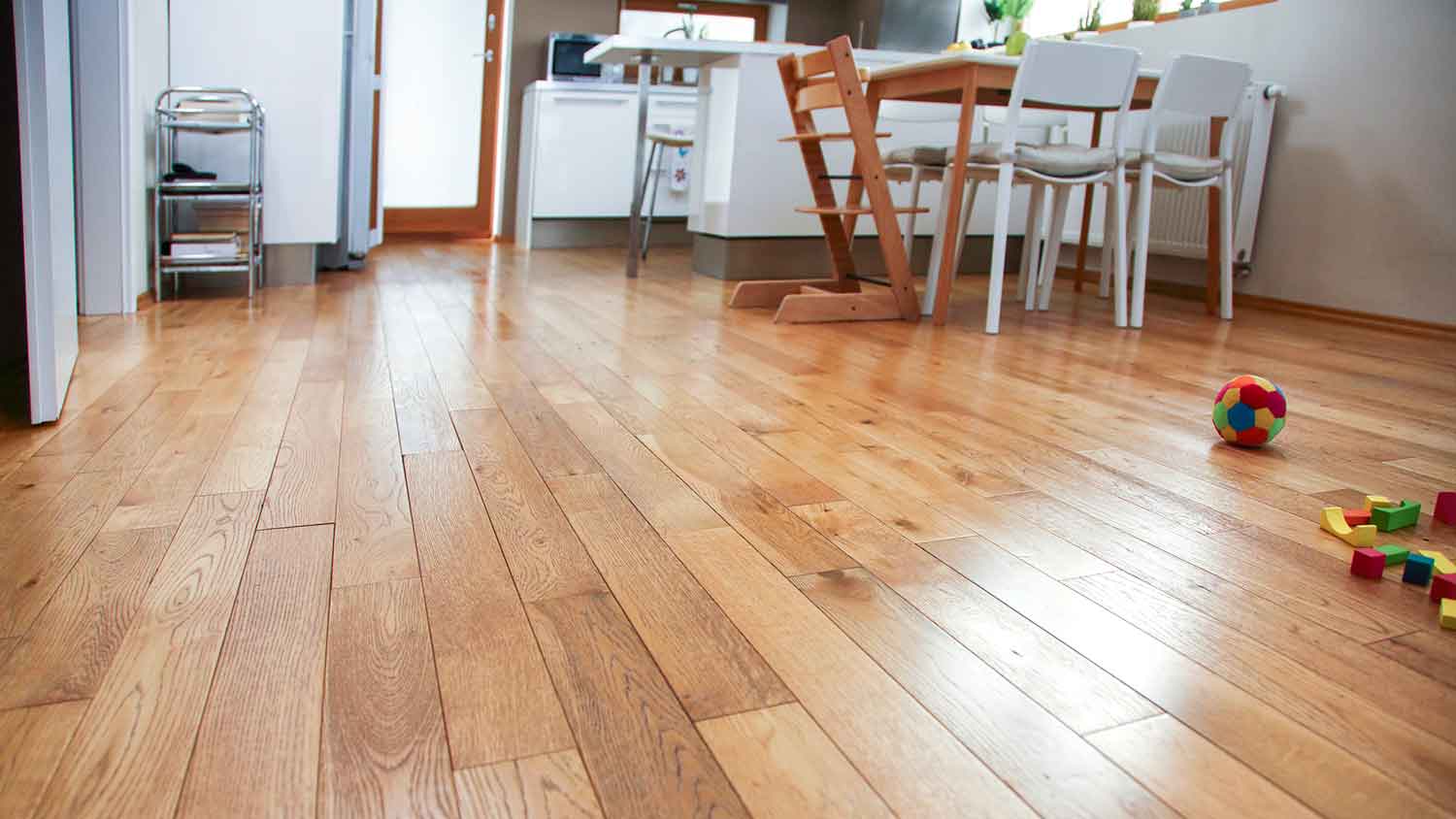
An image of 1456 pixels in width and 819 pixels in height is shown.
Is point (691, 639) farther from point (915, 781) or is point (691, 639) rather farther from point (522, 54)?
point (522, 54)

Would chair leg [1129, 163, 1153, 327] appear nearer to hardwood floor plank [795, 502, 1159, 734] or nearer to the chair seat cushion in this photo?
the chair seat cushion

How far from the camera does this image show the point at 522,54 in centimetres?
602

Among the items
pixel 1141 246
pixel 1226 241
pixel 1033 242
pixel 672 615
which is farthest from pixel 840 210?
pixel 672 615

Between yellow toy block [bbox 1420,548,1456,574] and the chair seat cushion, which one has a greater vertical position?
the chair seat cushion

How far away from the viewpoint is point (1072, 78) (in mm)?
3129

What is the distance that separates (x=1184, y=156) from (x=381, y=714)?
11.0 ft

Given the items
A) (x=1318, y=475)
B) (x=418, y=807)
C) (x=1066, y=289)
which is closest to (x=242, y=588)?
(x=418, y=807)

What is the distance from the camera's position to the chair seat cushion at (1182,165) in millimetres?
3395

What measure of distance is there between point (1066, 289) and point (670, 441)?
322 centimetres

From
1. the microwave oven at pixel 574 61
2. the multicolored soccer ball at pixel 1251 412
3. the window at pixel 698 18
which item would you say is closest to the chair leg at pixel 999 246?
the multicolored soccer ball at pixel 1251 412

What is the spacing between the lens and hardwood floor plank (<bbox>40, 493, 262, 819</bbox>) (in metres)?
0.73

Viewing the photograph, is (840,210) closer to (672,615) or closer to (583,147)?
(672,615)

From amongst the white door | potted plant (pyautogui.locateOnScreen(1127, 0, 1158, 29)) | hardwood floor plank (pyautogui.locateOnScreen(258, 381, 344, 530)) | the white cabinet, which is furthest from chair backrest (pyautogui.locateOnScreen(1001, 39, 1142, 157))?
the white cabinet

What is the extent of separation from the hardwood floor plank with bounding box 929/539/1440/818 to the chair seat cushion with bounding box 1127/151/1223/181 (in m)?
2.54
